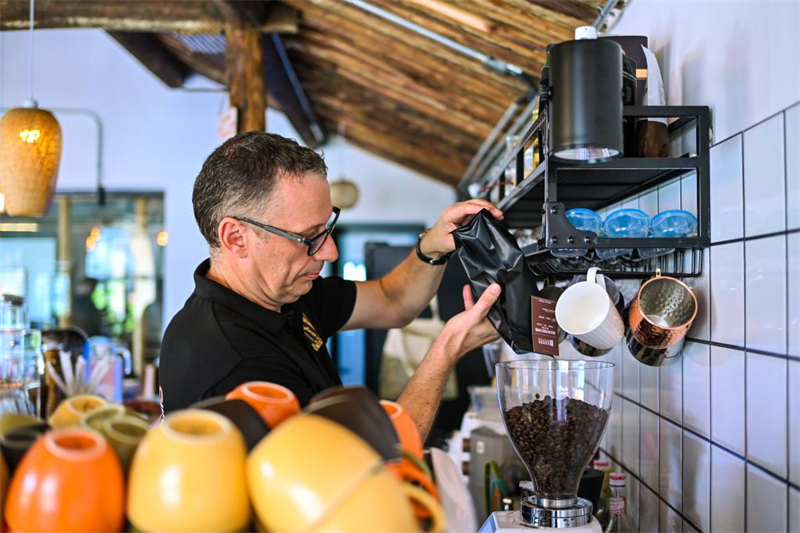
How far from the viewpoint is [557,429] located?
1297 mm

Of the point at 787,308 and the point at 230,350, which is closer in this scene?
the point at 787,308

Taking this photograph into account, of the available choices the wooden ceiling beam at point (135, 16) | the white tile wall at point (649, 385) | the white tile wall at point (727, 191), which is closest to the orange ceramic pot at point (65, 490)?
the white tile wall at point (727, 191)

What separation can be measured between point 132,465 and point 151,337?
20.9 ft

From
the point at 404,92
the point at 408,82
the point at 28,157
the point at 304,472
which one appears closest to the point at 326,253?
the point at 304,472

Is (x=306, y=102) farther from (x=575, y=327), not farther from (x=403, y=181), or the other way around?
(x=575, y=327)

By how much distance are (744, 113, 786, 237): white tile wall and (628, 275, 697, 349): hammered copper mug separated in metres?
0.20

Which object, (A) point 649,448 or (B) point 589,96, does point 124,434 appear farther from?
(A) point 649,448

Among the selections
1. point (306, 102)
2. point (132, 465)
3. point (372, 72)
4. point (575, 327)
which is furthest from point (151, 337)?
point (132, 465)

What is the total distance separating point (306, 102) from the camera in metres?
6.09

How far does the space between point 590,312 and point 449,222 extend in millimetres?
410

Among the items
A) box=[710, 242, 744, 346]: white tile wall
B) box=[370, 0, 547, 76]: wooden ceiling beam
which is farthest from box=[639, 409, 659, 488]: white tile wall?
box=[370, 0, 547, 76]: wooden ceiling beam

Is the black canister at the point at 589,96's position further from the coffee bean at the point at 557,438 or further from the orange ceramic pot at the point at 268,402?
the orange ceramic pot at the point at 268,402

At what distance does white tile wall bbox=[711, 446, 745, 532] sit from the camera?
1232 millimetres

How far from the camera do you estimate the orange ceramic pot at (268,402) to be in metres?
0.79
